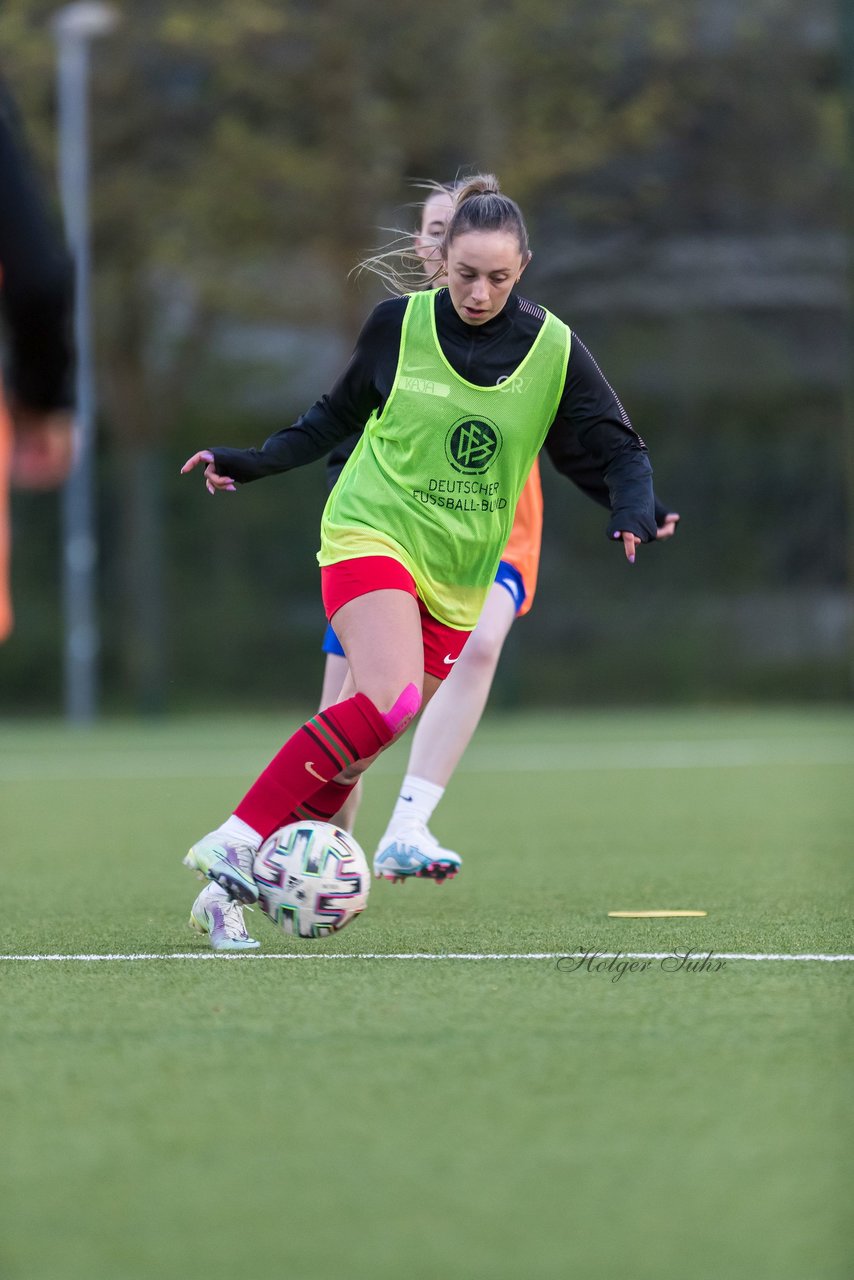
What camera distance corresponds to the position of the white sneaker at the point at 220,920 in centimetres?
457

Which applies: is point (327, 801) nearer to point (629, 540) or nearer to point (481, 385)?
point (629, 540)

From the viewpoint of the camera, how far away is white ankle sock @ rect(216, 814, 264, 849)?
4.46 m

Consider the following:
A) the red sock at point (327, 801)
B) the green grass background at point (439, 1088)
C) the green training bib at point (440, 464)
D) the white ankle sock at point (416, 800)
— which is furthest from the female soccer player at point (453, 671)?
the red sock at point (327, 801)

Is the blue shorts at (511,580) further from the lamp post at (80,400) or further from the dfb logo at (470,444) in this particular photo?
the lamp post at (80,400)

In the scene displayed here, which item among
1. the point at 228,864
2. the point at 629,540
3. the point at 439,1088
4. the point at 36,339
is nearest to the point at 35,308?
the point at 36,339

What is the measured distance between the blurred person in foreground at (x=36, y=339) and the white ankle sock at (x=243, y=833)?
1768 mm

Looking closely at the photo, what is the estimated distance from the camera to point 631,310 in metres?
21.8

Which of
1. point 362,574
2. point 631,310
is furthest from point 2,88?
point 631,310

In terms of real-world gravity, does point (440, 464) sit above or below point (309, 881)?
above

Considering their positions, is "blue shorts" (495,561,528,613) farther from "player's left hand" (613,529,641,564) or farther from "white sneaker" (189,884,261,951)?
"white sneaker" (189,884,261,951)

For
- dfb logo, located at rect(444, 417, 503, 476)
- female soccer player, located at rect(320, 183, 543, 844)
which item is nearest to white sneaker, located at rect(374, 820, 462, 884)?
female soccer player, located at rect(320, 183, 543, 844)

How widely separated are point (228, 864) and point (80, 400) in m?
14.9

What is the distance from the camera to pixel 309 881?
172 inches

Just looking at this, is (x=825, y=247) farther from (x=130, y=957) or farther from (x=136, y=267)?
(x=130, y=957)
